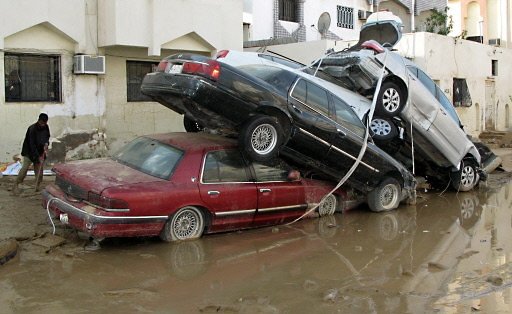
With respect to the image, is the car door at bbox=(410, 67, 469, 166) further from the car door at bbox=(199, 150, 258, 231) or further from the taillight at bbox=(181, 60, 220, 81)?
the taillight at bbox=(181, 60, 220, 81)

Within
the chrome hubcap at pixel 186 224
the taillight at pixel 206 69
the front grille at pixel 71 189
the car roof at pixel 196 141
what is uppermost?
the taillight at pixel 206 69

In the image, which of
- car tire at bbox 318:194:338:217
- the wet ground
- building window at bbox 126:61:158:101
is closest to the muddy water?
the wet ground

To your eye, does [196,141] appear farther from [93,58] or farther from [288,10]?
[288,10]

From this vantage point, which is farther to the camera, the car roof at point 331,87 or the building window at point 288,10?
the building window at point 288,10

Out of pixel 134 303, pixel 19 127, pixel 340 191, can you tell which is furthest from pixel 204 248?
pixel 19 127

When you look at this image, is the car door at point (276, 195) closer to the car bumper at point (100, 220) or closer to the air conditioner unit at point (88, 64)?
the car bumper at point (100, 220)

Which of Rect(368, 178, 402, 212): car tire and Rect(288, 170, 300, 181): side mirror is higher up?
Rect(288, 170, 300, 181): side mirror

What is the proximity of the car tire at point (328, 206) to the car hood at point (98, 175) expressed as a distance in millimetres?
2969

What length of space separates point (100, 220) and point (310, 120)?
10.9 feet

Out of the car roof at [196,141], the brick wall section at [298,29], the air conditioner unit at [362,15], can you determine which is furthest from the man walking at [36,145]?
the air conditioner unit at [362,15]

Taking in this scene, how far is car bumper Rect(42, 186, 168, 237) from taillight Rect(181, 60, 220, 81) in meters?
1.89

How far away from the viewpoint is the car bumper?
6.22 m

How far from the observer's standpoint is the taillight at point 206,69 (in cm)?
719

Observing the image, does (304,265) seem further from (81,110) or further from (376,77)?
(81,110)
